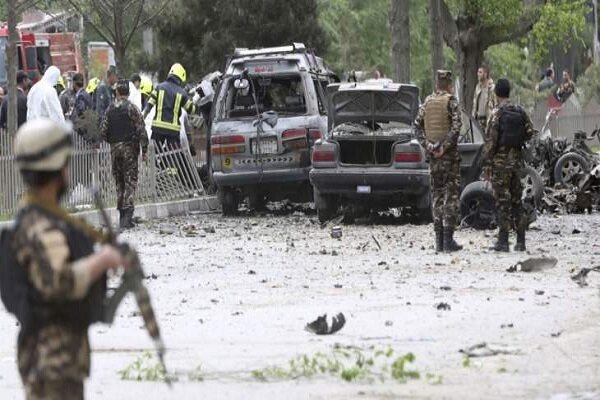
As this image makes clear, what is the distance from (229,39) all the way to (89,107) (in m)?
11.0

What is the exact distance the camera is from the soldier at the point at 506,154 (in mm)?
16969

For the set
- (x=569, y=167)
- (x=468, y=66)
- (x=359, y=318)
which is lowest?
(x=569, y=167)

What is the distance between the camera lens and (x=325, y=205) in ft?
70.1

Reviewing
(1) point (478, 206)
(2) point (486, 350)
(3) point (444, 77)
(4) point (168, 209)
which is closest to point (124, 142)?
(4) point (168, 209)

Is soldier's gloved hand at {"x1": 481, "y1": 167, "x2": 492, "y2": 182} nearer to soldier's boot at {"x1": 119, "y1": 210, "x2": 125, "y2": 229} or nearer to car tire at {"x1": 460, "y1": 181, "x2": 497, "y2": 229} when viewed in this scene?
car tire at {"x1": 460, "y1": 181, "x2": 497, "y2": 229}

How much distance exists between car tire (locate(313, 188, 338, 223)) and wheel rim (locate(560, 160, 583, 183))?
515 cm

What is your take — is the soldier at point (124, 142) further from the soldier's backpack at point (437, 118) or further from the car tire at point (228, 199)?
the soldier's backpack at point (437, 118)

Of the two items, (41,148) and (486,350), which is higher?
(41,148)

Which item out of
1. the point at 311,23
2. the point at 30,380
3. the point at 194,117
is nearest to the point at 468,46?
the point at 311,23

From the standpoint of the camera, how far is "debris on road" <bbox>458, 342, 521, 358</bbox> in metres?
10.3

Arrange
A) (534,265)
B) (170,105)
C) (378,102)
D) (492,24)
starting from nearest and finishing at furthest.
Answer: (534,265)
(378,102)
(170,105)
(492,24)

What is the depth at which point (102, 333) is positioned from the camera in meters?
11.6

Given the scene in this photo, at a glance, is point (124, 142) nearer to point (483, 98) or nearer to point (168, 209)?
point (168, 209)

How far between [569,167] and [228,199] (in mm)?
5487
